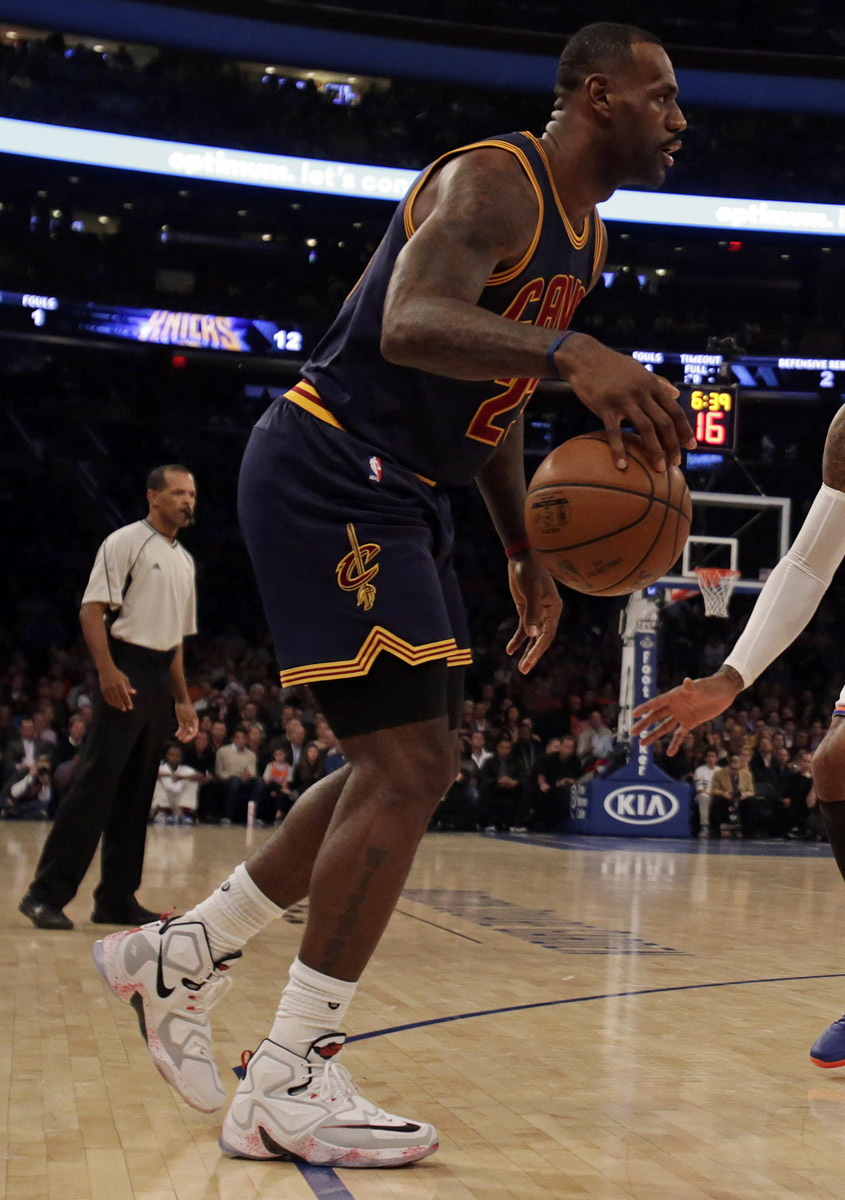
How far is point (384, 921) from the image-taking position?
242 centimetres

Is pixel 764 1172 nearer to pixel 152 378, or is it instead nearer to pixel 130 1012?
pixel 130 1012

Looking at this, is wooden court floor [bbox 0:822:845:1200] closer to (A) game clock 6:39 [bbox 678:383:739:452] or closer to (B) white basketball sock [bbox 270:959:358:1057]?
(B) white basketball sock [bbox 270:959:358:1057]

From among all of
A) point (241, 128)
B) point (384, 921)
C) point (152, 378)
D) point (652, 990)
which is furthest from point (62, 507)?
point (384, 921)

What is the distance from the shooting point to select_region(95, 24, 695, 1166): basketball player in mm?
2318

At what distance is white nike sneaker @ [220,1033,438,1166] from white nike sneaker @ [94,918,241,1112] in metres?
0.22

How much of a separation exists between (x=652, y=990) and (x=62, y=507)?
65.7ft

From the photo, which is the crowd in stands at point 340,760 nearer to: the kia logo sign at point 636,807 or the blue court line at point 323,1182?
the kia logo sign at point 636,807

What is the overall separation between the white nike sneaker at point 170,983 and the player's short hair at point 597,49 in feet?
5.97

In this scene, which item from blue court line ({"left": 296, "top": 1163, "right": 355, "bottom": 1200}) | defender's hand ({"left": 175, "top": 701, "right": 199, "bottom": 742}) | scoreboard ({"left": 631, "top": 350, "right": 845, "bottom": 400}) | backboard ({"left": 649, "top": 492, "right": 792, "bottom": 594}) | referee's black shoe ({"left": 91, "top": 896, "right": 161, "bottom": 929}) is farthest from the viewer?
scoreboard ({"left": 631, "top": 350, "right": 845, "bottom": 400})

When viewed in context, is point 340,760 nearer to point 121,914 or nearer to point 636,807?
point 636,807

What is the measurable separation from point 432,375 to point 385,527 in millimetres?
312

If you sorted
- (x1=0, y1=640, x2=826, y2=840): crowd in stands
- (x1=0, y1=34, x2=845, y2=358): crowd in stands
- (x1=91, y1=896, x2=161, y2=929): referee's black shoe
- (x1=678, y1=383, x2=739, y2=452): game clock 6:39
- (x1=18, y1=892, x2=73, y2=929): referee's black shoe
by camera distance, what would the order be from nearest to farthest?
(x1=18, y1=892, x2=73, y2=929): referee's black shoe
(x1=91, y1=896, x2=161, y2=929): referee's black shoe
(x1=0, y1=640, x2=826, y2=840): crowd in stands
(x1=678, y1=383, x2=739, y2=452): game clock 6:39
(x1=0, y1=34, x2=845, y2=358): crowd in stands

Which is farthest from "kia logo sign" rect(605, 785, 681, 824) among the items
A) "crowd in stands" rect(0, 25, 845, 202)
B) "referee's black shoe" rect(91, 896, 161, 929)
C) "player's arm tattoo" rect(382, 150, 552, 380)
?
"crowd in stands" rect(0, 25, 845, 202)

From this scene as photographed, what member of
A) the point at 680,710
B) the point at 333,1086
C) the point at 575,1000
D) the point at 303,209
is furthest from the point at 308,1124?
the point at 303,209
